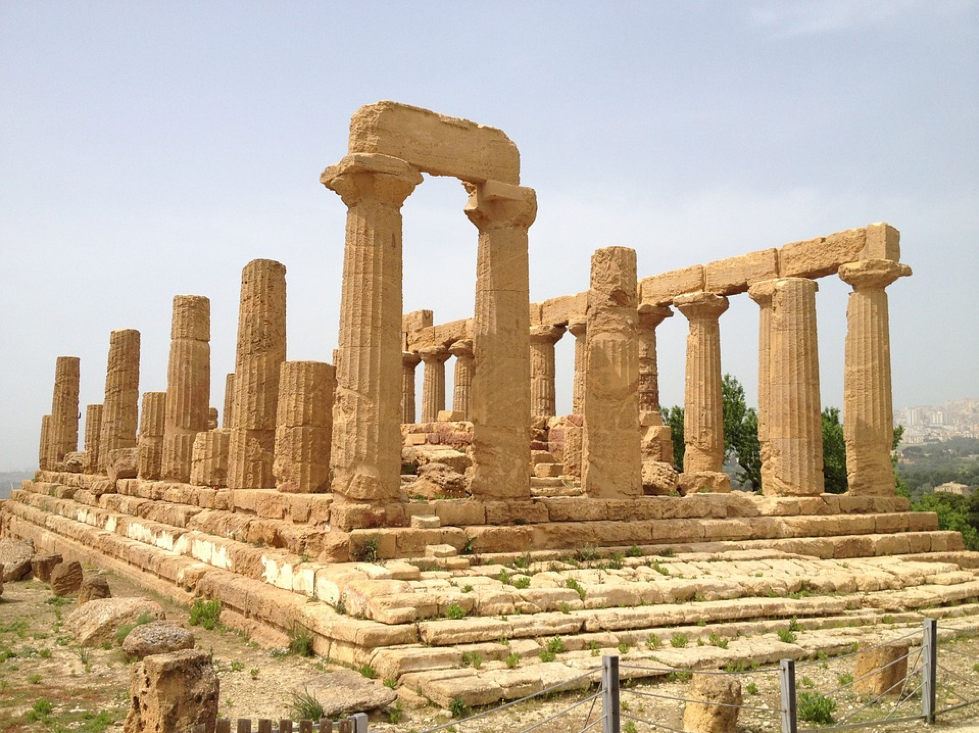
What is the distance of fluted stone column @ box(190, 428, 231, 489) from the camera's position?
18.6 metres

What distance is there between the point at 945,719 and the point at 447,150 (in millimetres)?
9887

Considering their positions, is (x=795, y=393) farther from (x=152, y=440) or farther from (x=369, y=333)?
(x=152, y=440)

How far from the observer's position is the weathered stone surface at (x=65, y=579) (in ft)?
52.4

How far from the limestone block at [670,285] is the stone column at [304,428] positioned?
10435 mm

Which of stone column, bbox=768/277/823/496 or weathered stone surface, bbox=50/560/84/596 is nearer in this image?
weathered stone surface, bbox=50/560/84/596

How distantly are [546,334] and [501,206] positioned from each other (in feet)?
40.1

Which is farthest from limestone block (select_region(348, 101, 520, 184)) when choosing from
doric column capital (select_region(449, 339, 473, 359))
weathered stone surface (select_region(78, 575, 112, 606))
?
doric column capital (select_region(449, 339, 473, 359))

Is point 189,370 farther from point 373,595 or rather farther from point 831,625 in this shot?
point 831,625

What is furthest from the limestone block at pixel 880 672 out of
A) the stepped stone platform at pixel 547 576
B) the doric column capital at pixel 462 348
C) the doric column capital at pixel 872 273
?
the doric column capital at pixel 462 348

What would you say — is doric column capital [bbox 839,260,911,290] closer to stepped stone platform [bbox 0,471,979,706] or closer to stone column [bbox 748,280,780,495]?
stone column [bbox 748,280,780,495]

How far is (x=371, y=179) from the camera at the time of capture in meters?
13.2

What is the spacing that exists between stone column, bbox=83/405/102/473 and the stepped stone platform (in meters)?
10.2

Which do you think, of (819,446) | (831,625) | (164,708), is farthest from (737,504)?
(164,708)

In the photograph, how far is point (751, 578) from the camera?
12.9 m
